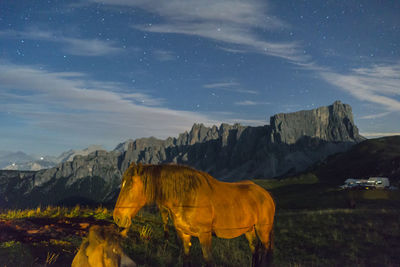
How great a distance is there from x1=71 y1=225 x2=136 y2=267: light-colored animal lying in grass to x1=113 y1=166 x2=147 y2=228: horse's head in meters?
0.39

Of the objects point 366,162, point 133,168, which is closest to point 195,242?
point 133,168

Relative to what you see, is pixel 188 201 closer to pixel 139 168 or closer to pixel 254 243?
pixel 139 168

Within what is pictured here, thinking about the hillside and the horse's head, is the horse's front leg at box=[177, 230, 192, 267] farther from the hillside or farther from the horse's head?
the hillside

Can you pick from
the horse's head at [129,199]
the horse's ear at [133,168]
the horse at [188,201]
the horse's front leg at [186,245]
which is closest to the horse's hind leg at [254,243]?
the horse at [188,201]

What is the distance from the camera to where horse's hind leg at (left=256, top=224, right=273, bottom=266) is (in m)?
6.62

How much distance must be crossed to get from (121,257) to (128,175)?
1.38m

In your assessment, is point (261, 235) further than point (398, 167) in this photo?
No

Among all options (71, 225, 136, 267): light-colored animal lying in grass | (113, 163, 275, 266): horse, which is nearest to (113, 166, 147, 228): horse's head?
(113, 163, 275, 266): horse

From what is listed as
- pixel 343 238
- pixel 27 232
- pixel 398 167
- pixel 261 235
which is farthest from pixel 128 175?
pixel 398 167

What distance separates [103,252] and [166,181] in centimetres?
172

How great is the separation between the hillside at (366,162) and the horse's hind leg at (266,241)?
302 feet

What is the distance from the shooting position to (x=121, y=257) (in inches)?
172

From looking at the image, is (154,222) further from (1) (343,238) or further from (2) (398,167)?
(2) (398,167)

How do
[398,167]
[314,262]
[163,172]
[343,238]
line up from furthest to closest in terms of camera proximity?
[398,167], [343,238], [314,262], [163,172]
